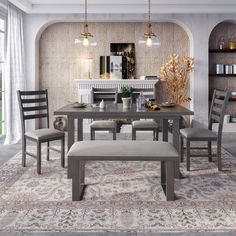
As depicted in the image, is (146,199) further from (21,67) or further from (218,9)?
(218,9)

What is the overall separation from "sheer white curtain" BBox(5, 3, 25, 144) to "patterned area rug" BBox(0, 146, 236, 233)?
86.3 inches

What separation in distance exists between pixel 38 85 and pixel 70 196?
16.3 ft

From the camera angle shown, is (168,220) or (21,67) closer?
(168,220)

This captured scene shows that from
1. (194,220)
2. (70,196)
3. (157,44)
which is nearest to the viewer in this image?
(194,220)

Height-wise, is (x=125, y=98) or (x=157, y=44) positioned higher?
(x=157, y=44)

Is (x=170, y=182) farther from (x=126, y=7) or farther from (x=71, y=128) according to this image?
(x=126, y=7)

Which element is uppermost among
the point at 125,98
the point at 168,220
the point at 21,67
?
the point at 21,67

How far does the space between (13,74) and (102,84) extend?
1907mm

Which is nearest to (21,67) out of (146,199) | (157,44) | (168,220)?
(157,44)

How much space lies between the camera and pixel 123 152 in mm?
3230

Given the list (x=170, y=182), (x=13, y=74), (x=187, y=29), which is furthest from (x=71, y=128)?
(x=187, y=29)

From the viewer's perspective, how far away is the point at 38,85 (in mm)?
7949

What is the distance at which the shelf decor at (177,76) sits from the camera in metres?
7.64

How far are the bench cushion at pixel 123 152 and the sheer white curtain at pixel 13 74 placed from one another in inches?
140
